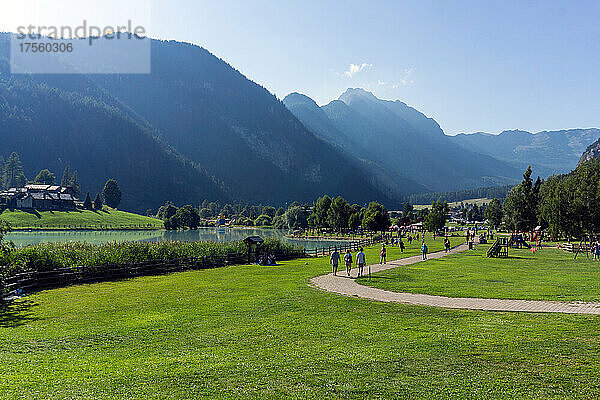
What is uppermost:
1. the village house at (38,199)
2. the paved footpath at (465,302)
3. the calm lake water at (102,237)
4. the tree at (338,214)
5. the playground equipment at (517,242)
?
the village house at (38,199)

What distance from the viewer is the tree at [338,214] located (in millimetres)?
130625

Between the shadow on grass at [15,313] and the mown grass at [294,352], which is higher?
the mown grass at [294,352]

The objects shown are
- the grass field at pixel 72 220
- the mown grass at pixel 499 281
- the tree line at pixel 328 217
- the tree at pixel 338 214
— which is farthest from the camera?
the grass field at pixel 72 220

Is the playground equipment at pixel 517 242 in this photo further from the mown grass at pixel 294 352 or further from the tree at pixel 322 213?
the tree at pixel 322 213

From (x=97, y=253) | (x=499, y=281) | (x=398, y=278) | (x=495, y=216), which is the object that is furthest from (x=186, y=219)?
(x=499, y=281)

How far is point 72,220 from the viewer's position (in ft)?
490

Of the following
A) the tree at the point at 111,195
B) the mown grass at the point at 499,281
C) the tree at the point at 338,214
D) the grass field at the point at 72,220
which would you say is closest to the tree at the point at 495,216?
the tree at the point at 338,214

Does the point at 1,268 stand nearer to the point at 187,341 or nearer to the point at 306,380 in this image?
the point at 187,341

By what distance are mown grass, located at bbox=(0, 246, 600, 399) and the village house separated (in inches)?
6451

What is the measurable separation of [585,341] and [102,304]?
18.9 meters

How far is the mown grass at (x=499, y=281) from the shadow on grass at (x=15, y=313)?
1671 cm

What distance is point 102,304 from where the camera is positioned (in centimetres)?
2025

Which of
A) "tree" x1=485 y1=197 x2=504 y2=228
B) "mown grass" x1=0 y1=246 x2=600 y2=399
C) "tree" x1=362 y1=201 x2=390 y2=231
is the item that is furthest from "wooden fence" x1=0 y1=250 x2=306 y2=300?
Answer: "tree" x1=485 y1=197 x2=504 y2=228

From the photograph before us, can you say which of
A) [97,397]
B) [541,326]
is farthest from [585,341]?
[97,397]
